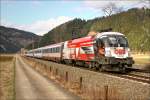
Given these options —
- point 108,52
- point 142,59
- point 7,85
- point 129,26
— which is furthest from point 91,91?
point 129,26

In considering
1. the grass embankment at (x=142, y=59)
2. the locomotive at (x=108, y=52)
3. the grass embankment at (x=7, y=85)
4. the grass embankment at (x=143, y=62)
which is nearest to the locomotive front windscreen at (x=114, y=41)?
the locomotive at (x=108, y=52)

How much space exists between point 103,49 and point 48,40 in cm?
17016

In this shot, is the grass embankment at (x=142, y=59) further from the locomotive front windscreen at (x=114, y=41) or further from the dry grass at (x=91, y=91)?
the dry grass at (x=91, y=91)

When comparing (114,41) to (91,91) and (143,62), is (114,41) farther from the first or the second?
(143,62)

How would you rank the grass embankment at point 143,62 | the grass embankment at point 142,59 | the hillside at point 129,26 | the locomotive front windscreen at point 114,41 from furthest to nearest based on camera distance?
the hillside at point 129,26 < the grass embankment at point 142,59 < the grass embankment at point 143,62 < the locomotive front windscreen at point 114,41

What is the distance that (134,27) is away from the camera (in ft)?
414

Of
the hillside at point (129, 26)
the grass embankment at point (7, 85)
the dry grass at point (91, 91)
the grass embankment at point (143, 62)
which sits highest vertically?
the hillside at point (129, 26)

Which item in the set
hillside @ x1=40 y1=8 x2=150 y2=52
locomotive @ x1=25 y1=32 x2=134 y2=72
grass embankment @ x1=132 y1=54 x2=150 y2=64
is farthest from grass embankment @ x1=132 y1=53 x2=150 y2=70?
hillside @ x1=40 y1=8 x2=150 y2=52

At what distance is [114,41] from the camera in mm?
26078

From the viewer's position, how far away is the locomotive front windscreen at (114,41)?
25.9 m

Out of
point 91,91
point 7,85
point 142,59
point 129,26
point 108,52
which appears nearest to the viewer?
point 91,91

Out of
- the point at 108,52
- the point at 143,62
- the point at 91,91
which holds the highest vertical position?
the point at 108,52

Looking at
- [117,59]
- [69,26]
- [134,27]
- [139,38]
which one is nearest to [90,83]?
[117,59]

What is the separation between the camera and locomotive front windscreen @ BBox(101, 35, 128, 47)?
25862 millimetres
